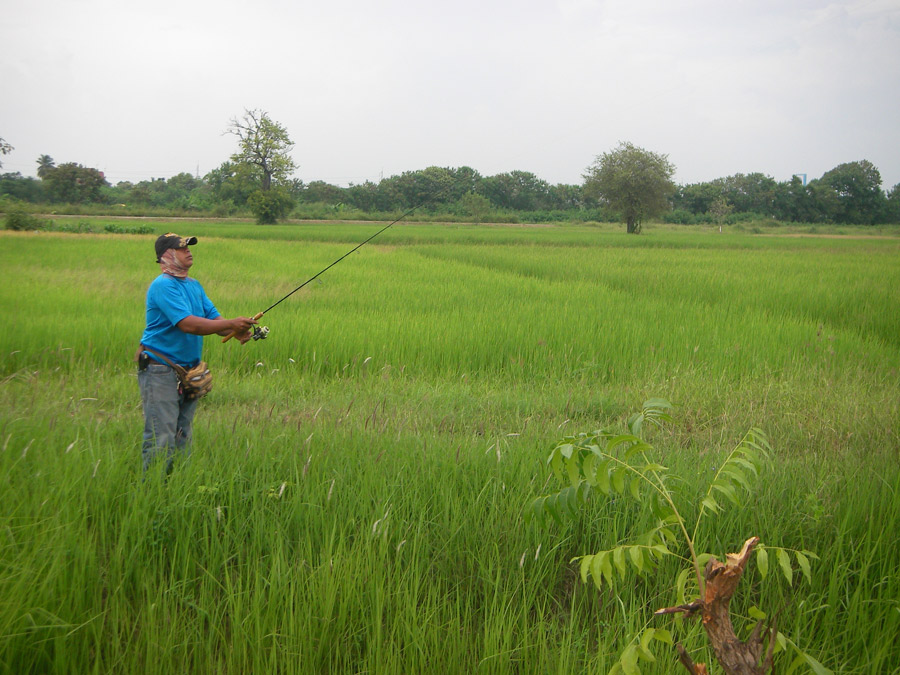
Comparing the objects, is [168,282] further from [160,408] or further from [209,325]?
[160,408]

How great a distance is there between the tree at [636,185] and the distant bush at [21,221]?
3444cm

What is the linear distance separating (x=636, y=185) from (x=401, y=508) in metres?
42.8

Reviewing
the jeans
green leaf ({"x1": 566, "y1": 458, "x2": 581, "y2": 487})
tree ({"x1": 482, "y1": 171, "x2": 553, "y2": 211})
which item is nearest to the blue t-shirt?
the jeans

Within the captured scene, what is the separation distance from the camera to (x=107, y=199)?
4262 cm

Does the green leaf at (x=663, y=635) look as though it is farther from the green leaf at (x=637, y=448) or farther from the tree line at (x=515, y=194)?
the tree line at (x=515, y=194)

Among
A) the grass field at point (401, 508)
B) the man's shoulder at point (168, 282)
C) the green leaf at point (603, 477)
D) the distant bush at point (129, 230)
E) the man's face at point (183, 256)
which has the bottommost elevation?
the grass field at point (401, 508)

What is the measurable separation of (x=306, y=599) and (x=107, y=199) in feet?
160

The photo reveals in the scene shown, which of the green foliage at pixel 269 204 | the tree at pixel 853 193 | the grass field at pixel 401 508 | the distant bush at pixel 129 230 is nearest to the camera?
the grass field at pixel 401 508

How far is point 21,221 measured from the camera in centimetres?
2112

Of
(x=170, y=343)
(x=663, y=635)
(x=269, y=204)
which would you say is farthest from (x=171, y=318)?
(x=269, y=204)

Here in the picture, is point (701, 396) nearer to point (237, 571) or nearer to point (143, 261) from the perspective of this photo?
point (237, 571)

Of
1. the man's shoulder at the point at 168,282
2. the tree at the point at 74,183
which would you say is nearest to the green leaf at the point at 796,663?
the man's shoulder at the point at 168,282

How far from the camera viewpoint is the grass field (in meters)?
1.96

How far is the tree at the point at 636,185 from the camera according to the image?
41.6m
